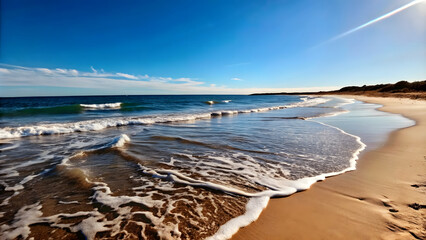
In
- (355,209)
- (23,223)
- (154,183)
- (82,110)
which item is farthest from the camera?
(82,110)

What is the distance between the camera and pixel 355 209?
112 inches

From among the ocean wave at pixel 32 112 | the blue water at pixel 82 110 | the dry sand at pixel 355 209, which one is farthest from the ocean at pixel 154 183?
the ocean wave at pixel 32 112

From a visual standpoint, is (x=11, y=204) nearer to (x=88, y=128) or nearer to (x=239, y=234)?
(x=239, y=234)

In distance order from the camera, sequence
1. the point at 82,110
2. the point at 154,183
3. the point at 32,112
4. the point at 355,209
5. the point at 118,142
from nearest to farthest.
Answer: the point at 355,209 < the point at 154,183 < the point at 118,142 < the point at 32,112 < the point at 82,110

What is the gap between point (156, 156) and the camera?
560 centimetres

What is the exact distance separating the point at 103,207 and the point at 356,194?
4.26 metres

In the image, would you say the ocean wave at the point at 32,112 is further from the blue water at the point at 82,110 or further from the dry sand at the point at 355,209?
the dry sand at the point at 355,209

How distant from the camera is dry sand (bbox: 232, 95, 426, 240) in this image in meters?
2.36

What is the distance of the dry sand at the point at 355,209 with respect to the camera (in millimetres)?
2363

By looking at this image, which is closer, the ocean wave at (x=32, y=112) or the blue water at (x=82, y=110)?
the blue water at (x=82, y=110)

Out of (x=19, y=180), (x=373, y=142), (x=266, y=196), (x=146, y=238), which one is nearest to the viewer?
(x=146, y=238)

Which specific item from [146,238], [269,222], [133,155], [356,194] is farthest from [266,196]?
[133,155]

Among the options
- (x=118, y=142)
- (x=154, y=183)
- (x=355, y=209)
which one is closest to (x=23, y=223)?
(x=154, y=183)

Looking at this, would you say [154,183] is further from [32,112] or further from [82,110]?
[82,110]
